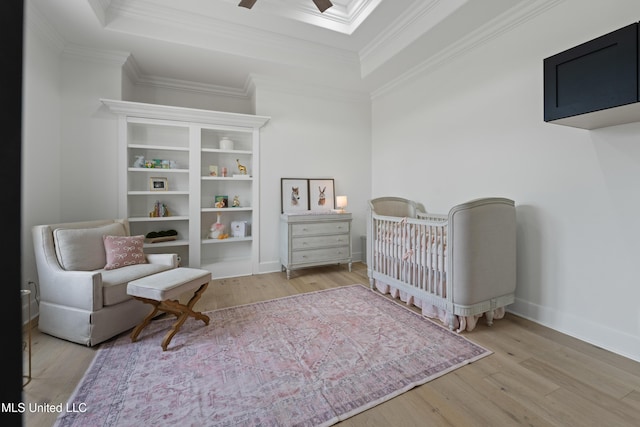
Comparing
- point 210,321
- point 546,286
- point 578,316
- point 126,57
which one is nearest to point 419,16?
point 546,286

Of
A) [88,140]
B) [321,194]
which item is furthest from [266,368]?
[88,140]

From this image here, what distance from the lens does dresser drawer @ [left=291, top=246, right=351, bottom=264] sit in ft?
12.2

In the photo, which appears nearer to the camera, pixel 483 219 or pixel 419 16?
pixel 483 219

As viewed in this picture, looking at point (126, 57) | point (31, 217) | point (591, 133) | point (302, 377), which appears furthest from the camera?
point (126, 57)

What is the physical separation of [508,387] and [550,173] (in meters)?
1.72

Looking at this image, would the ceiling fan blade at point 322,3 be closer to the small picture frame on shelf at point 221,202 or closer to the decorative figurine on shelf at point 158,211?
the small picture frame on shelf at point 221,202

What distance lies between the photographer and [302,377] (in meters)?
1.71

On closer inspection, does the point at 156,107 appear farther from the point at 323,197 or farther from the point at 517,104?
the point at 517,104

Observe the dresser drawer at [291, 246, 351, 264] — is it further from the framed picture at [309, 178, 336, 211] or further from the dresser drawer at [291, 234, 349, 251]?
the framed picture at [309, 178, 336, 211]

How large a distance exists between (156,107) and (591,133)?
13.6 ft

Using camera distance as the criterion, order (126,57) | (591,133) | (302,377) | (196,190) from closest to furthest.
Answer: (302,377)
(591,133)
(126,57)
(196,190)

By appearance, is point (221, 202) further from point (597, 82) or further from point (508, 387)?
point (597, 82)

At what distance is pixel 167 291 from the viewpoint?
1979mm

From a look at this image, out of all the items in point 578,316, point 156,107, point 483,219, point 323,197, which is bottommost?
point 578,316
